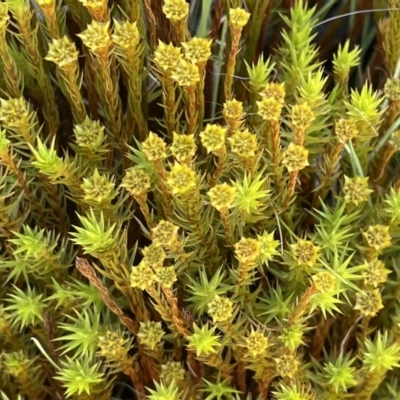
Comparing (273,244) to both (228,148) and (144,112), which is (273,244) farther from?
(144,112)

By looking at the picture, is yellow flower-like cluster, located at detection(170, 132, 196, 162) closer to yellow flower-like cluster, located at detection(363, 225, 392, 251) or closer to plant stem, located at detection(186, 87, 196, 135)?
plant stem, located at detection(186, 87, 196, 135)

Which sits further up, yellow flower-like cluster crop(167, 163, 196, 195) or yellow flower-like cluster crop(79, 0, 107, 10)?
yellow flower-like cluster crop(79, 0, 107, 10)

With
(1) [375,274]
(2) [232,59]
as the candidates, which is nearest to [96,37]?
(2) [232,59]

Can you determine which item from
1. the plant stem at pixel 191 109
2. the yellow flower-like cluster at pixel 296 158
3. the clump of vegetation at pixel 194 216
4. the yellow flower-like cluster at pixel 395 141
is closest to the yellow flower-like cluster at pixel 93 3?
the clump of vegetation at pixel 194 216

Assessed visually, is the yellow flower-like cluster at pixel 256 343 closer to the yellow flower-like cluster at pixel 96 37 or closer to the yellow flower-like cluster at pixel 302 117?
the yellow flower-like cluster at pixel 302 117

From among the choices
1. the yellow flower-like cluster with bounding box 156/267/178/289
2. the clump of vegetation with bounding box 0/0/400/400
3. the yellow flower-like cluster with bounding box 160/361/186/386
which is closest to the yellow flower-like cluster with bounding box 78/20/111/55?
the clump of vegetation with bounding box 0/0/400/400

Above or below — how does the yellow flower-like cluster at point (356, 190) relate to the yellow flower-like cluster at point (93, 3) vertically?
below
